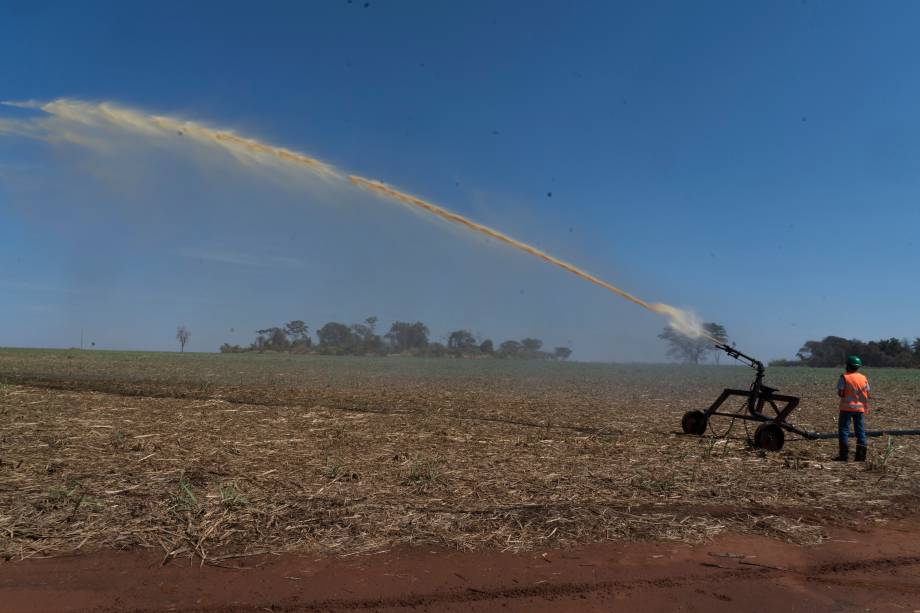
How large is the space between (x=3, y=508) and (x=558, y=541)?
5.92m

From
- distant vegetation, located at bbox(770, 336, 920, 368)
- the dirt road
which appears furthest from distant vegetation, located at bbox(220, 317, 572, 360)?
the dirt road

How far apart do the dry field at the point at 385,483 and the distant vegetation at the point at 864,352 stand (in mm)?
77753

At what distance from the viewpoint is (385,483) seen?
7.93 metres

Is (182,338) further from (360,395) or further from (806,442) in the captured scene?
(806,442)

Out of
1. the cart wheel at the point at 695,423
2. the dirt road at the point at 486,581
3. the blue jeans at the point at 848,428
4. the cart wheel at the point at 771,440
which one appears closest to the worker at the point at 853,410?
the blue jeans at the point at 848,428

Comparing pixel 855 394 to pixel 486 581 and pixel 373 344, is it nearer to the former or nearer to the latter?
→ pixel 486 581

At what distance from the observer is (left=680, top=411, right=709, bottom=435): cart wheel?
13125mm

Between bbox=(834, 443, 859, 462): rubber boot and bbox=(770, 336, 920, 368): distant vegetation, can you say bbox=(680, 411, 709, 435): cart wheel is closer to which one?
bbox=(834, 443, 859, 462): rubber boot

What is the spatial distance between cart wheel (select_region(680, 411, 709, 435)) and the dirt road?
7.27 meters

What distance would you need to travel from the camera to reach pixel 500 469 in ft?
29.3

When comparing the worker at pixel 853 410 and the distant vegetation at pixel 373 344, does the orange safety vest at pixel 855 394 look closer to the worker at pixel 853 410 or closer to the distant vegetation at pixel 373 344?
the worker at pixel 853 410

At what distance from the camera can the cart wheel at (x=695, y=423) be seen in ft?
43.1

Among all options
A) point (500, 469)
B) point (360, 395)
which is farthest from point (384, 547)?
point (360, 395)

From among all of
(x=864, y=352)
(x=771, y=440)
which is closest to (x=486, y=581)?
(x=771, y=440)
